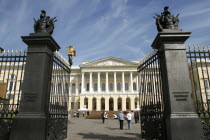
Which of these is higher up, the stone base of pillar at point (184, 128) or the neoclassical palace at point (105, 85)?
the neoclassical palace at point (105, 85)

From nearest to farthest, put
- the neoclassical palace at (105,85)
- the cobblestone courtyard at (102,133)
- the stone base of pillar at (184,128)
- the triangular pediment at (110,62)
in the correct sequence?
the stone base of pillar at (184,128)
the cobblestone courtyard at (102,133)
the neoclassical palace at (105,85)
the triangular pediment at (110,62)

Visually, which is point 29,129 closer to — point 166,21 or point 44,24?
point 44,24

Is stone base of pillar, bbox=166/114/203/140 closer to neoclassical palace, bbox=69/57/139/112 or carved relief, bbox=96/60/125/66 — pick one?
neoclassical palace, bbox=69/57/139/112

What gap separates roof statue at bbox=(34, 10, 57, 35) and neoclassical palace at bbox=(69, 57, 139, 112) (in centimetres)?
4373

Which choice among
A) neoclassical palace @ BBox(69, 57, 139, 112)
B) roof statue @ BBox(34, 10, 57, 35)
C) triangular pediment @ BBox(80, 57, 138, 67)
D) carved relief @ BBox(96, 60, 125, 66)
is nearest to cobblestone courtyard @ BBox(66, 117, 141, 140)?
roof statue @ BBox(34, 10, 57, 35)

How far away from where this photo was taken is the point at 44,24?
6.72 m

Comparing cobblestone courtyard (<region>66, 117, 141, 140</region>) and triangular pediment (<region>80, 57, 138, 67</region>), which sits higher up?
triangular pediment (<region>80, 57, 138, 67</region>)

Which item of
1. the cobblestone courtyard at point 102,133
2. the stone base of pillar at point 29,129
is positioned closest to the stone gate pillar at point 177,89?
the cobblestone courtyard at point 102,133

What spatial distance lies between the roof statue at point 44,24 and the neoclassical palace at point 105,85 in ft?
143

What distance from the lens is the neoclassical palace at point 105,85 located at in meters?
49.8

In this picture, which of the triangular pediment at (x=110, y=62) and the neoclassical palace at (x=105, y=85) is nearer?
the neoclassical palace at (x=105, y=85)

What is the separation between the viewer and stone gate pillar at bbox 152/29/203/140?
5.28 m

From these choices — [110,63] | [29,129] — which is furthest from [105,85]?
[29,129]

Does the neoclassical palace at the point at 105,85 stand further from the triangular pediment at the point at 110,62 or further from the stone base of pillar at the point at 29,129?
the stone base of pillar at the point at 29,129
